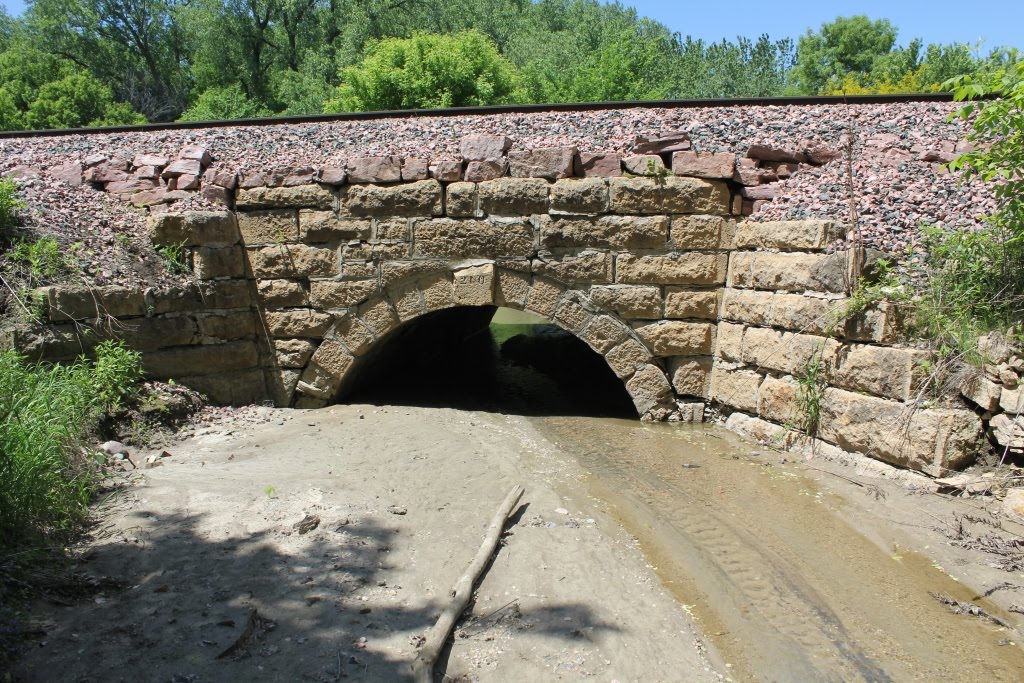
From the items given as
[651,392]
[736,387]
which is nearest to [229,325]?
[651,392]

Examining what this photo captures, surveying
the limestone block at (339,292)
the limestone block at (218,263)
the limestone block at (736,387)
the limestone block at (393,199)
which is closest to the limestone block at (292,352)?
the limestone block at (339,292)

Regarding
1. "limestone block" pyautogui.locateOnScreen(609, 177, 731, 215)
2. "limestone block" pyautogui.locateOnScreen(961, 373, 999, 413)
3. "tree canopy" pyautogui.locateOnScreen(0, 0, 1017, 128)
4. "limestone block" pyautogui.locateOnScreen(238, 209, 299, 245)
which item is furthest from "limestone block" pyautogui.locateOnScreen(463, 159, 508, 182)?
"tree canopy" pyautogui.locateOnScreen(0, 0, 1017, 128)

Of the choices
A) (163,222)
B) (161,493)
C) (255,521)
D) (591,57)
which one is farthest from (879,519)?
(591,57)

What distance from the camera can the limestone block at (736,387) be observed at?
259 inches

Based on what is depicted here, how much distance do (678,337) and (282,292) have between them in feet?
12.5

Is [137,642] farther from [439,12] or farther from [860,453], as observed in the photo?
[439,12]

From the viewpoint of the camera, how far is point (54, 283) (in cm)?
627

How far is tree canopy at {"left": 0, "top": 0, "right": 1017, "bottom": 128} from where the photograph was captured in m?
21.0

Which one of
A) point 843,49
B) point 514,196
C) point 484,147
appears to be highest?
point 843,49

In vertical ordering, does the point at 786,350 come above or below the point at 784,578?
above

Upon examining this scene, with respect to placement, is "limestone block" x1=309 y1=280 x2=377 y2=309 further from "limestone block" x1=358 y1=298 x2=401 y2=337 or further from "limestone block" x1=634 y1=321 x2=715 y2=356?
"limestone block" x1=634 y1=321 x2=715 y2=356

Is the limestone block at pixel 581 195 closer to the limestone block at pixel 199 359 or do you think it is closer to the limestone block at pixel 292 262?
the limestone block at pixel 292 262

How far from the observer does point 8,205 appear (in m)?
6.48

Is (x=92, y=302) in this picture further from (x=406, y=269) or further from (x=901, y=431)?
(x=901, y=431)
